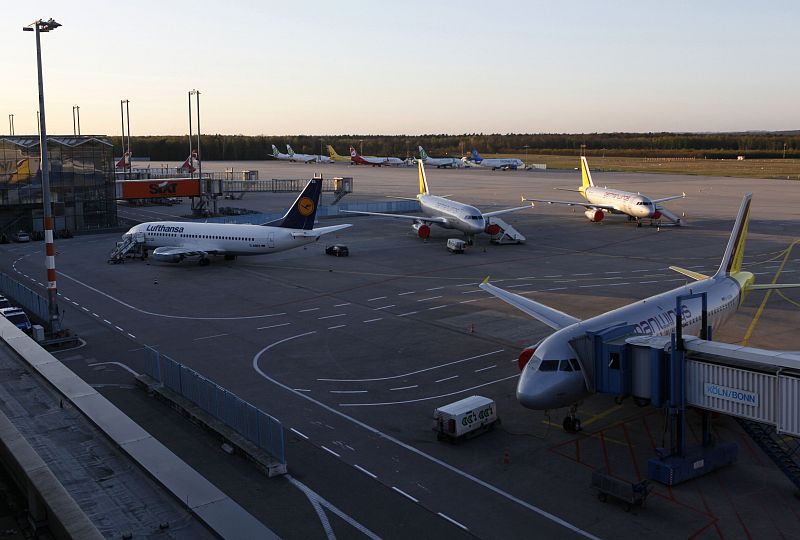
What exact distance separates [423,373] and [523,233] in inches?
2319

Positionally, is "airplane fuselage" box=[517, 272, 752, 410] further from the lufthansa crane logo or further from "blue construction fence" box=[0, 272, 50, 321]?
the lufthansa crane logo

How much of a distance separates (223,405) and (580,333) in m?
16.0

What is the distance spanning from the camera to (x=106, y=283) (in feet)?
216

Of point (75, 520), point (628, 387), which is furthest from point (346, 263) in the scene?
point (75, 520)

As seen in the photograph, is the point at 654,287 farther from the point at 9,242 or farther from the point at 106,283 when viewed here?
A: the point at 9,242

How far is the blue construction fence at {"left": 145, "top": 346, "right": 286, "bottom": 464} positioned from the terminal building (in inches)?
2569

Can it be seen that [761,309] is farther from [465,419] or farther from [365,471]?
[365,471]

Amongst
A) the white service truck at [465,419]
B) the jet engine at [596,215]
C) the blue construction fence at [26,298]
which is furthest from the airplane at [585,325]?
the jet engine at [596,215]

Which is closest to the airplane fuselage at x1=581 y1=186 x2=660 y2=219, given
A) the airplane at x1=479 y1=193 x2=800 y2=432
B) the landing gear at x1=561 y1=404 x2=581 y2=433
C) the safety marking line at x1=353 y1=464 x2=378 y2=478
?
the airplane at x1=479 y1=193 x2=800 y2=432

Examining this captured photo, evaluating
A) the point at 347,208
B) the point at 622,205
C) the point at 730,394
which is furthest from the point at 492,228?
the point at 730,394

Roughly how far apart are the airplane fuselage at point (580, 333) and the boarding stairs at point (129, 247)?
55.3 metres

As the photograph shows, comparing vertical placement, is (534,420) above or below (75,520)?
below

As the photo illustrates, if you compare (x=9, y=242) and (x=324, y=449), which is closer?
(x=324, y=449)

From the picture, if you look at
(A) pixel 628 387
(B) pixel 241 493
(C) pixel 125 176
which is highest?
(C) pixel 125 176
